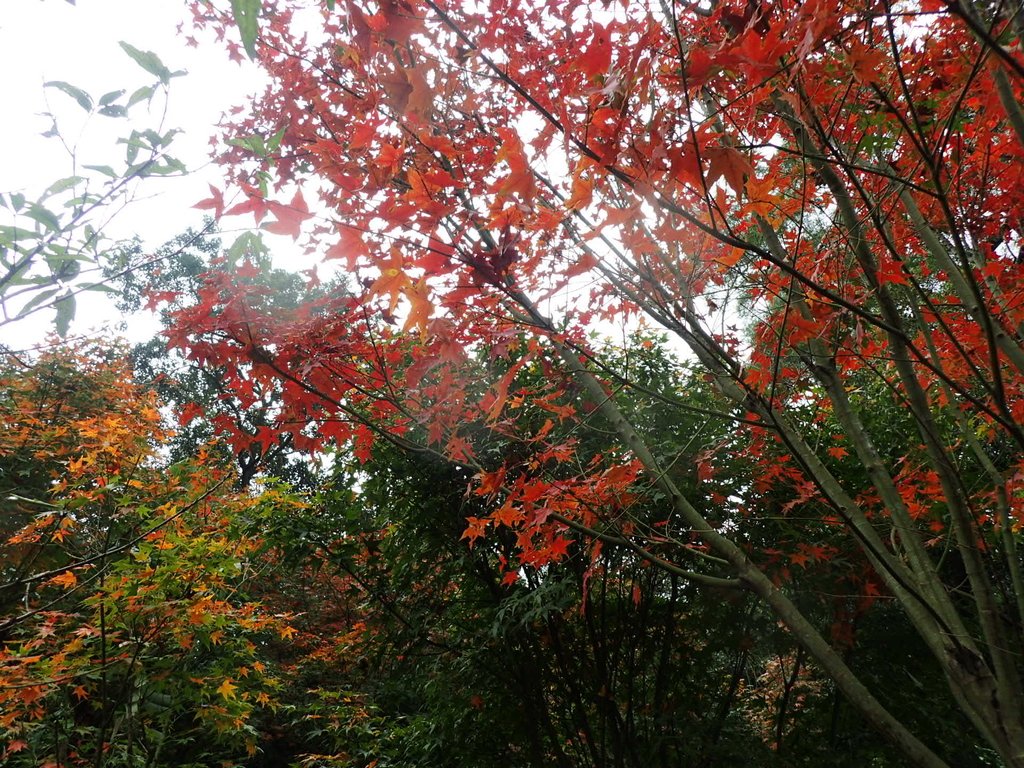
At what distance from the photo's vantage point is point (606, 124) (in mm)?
1335

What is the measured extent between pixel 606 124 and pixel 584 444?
2.45m

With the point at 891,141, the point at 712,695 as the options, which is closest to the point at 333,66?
the point at 891,141

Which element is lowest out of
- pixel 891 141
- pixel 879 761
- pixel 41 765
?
pixel 41 765

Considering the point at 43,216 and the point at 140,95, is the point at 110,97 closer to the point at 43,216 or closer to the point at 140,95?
the point at 140,95

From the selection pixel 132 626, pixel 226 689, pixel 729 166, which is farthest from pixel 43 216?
pixel 226 689

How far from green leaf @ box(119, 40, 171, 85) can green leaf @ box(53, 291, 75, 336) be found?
434 millimetres

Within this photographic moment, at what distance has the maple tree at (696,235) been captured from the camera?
4.30 feet

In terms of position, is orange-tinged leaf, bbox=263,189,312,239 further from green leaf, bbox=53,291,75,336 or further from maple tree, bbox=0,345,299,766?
maple tree, bbox=0,345,299,766

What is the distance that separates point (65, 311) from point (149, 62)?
48 cm

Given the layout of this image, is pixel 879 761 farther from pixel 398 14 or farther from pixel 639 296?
pixel 398 14

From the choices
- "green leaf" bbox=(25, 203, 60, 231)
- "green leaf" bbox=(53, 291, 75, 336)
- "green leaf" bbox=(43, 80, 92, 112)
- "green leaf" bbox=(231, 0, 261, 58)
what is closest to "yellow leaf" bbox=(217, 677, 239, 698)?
"green leaf" bbox=(53, 291, 75, 336)

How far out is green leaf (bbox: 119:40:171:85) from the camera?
3.46 feet

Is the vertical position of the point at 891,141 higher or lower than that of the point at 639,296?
higher

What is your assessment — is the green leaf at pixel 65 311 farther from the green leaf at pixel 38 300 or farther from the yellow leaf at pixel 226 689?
the yellow leaf at pixel 226 689
